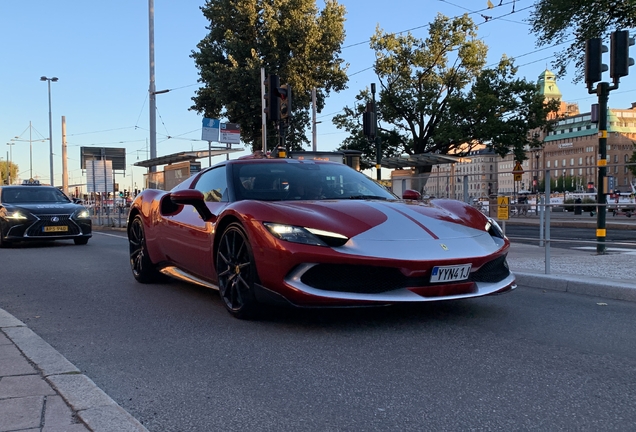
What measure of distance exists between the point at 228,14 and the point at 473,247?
2909 cm

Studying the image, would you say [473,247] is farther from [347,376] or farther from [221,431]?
[221,431]

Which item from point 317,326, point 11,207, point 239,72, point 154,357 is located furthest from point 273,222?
point 239,72

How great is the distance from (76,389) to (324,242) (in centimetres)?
181

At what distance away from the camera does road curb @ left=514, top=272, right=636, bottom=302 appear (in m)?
5.82

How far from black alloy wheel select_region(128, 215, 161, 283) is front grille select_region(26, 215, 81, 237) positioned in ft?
20.7

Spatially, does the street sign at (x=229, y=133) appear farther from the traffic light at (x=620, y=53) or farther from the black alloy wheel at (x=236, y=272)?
the black alloy wheel at (x=236, y=272)

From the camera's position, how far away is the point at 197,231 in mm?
5402

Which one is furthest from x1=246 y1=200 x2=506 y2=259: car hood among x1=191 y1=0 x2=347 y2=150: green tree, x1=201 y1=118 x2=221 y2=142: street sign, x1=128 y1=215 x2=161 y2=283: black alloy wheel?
x1=191 y1=0 x2=347 y2=150: green tree

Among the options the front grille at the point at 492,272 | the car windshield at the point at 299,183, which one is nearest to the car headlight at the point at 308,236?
the car windshield at the point at 299,183

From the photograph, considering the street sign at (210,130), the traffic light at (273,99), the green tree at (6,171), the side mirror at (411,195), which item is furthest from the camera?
the green tree at (6,171)

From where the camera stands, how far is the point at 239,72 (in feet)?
99.3

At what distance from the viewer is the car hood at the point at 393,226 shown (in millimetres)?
4199

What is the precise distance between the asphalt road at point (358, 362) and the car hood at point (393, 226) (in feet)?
1.84

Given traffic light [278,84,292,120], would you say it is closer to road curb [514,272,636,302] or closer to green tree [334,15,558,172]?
road curb [514,272,636,302]
